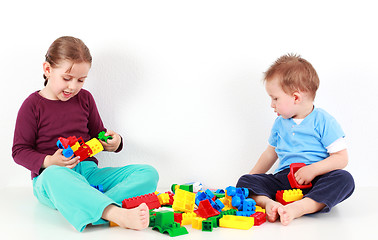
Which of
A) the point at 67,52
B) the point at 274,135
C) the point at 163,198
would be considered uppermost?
the point at 67,52

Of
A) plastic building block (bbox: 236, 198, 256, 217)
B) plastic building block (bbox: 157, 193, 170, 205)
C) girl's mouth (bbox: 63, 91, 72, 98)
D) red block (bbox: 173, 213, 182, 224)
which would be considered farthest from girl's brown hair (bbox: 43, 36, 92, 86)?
plastic building block (bbox: 236, 198, 256, 217)

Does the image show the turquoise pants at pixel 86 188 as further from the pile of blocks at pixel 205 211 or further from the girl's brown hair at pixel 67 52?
the girl's brown hair at pixel 67 52

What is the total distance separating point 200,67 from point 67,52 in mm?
566

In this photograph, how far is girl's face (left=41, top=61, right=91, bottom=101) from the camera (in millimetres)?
1634

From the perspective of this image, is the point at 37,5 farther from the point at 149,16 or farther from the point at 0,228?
the point at 0,228

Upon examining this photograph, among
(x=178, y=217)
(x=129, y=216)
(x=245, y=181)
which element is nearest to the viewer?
(x=129, y=216)

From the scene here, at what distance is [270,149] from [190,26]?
606 mm

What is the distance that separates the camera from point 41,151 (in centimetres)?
168

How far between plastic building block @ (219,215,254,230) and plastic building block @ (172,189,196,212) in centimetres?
12

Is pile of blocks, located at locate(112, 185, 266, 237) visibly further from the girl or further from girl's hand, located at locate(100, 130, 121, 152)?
girl's hand, located at locate(100, 130, 121, 152)

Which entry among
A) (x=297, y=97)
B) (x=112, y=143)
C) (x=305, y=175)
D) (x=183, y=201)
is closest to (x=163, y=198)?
(x=183, y=201)

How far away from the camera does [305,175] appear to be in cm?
154

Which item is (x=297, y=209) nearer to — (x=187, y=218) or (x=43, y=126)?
(x=187, y=218)

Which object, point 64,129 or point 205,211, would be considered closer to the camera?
point 205,211
